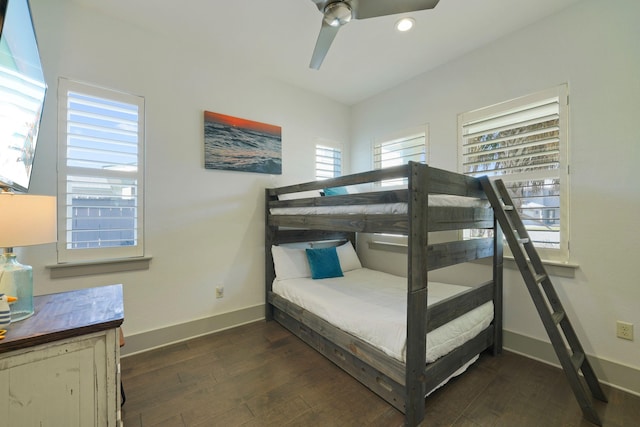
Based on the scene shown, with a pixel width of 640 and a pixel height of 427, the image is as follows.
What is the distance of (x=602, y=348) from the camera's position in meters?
1.82

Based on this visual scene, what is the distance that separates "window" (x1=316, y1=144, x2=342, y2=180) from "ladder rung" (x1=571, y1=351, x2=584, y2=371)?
2.76m

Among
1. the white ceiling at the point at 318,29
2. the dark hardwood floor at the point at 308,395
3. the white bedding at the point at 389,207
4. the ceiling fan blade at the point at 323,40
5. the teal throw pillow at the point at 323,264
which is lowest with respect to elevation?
the dark hardwood floor at the point at 308,395

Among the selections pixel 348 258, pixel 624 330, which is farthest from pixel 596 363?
pixel 348 258

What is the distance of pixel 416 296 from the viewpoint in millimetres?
1473

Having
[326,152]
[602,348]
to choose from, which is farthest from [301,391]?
[326,152]

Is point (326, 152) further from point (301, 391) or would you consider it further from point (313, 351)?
point (301, 391)

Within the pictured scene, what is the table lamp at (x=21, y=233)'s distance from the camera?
99cm

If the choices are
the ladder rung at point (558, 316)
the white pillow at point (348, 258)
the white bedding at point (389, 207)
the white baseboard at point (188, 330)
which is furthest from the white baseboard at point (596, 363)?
the white baseboard at point (188, 330)

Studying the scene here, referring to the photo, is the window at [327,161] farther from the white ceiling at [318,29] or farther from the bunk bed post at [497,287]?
the bunk bed post at [497,287]

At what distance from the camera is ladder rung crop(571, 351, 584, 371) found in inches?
61.2

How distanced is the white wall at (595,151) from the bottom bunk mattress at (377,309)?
62cm

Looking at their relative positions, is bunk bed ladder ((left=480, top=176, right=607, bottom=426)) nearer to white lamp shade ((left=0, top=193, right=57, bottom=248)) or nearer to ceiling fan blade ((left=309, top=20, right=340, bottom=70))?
ceiling fan blade ((left=309, top=20, right=340, bottom=70))

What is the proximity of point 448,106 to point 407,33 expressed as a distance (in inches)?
32.7

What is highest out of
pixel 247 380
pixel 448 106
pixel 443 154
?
pixel 448 106
